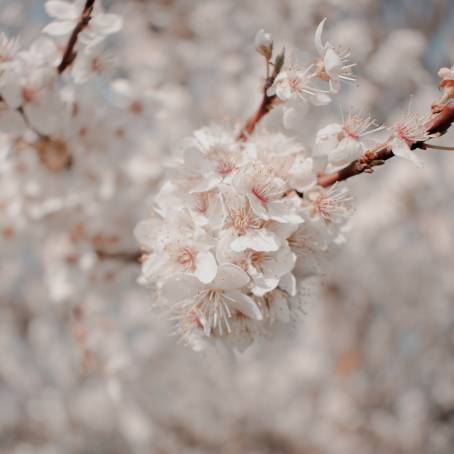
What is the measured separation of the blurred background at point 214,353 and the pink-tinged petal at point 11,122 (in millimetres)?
432

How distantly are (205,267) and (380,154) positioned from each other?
16.3 inches

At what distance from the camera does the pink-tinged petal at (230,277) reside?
1.09 m

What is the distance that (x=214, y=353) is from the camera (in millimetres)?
3551

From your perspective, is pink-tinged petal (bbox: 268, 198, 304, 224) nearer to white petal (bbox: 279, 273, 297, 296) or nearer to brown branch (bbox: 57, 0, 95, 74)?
white petal (bbox: 279, 273, 297, 296)

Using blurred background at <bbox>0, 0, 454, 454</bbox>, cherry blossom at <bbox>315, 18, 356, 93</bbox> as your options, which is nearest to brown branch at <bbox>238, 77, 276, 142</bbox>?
cherry blossom at <bbox>315, 18, 356, 93</bbox>

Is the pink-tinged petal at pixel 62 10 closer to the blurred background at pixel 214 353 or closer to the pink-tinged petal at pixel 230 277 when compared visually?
the blurred background at pixel 214 353

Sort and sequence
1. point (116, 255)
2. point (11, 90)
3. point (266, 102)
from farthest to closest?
point (116, 255), point (11, 90), point (266, 102)

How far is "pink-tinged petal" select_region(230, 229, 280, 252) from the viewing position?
1.09 metres

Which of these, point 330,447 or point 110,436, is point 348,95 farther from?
point 110,436

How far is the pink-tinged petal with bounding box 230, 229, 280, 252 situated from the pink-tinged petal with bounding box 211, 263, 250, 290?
0.04 m

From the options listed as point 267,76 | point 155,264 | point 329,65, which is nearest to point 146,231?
point 155,264

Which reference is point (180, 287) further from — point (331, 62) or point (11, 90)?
point (11, 90)

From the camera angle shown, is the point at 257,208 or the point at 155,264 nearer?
the point at 257,208

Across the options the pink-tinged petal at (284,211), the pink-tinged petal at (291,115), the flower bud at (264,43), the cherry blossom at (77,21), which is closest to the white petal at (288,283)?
the pink-tinged petal at (284,211)
